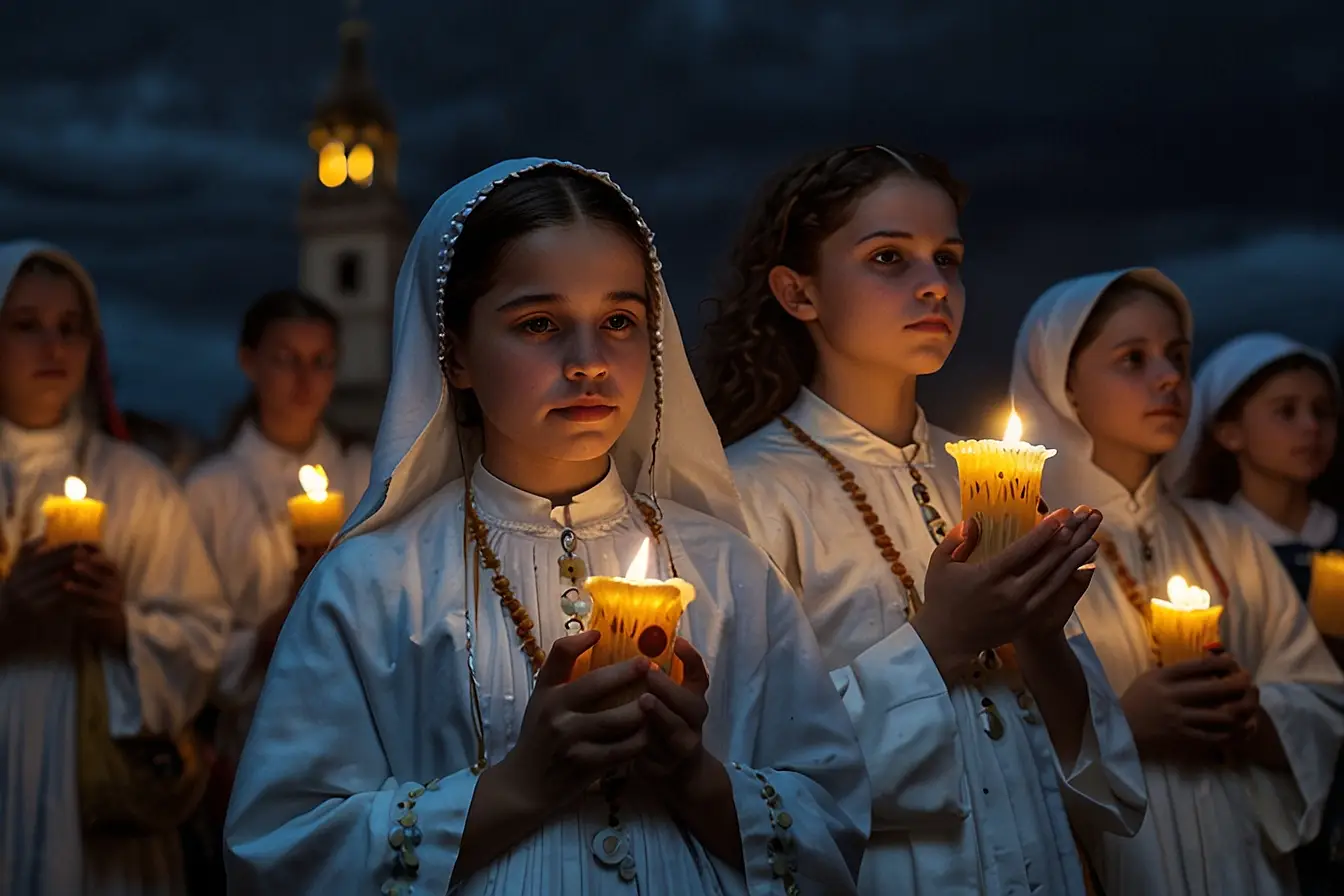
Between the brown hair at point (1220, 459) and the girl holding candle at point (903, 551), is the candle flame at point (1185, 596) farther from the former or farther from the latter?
the brown hair at point (1220, 459)

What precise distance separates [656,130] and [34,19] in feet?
16.1

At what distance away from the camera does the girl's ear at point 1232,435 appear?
404 centimetres

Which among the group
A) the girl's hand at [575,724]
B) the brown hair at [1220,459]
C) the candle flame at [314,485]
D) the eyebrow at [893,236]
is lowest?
the girl's hand at [575,724]

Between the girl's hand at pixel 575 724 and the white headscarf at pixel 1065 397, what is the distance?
1.73 m

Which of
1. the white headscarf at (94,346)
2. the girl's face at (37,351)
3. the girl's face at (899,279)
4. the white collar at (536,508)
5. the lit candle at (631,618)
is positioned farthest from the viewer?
the white headscarf at (94,346)

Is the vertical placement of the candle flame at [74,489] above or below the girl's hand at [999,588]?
above

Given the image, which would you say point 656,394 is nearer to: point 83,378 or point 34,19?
point 83,378

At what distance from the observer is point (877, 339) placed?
258cm

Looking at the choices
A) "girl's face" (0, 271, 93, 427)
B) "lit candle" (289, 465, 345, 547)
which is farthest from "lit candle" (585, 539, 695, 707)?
"girl's face" (0, 271, 93, 427)

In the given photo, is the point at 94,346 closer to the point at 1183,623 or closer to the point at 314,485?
the point at 314,485

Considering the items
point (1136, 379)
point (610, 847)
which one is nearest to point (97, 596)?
point (610, 847)

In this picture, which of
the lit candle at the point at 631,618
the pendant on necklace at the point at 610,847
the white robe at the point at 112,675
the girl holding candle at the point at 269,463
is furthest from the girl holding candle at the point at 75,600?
the lit candle at the point at 631,618

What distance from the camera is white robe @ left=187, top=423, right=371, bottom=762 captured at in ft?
13.1

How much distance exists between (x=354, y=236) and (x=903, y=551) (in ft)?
51.6
